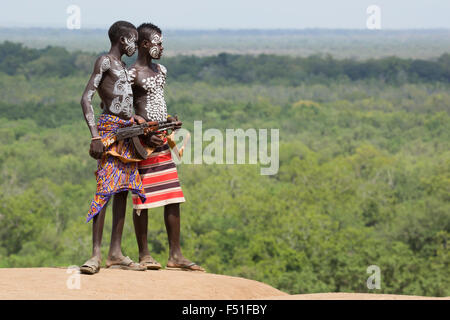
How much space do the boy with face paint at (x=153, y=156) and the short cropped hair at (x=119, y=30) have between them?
1.10ft

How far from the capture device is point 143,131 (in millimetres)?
8625

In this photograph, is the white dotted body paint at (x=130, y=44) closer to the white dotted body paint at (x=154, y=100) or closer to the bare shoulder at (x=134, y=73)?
the bare shoulder at (x=134, y=73)

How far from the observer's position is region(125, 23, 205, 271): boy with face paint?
8.91m

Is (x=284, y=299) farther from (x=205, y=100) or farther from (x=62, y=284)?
(x=205, y=100)

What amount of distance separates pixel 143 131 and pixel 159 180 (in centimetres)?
67

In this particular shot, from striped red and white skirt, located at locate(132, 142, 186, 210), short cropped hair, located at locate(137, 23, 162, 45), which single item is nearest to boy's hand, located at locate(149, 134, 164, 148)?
striped red and white skirt, located at locate(132, 142, 186, 210)

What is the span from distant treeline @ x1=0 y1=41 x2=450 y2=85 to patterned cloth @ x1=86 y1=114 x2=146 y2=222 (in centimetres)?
12949

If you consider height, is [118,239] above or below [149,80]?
below

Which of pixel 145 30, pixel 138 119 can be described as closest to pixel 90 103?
pixel 138 119

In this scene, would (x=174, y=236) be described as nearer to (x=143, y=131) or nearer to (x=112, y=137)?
(x=143, y=131)

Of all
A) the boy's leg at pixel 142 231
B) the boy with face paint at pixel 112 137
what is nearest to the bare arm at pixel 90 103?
the boy with face paint at pixel 112 137

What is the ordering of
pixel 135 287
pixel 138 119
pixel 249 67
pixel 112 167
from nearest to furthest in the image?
pixel 135 287, pixel 112 167, pixel 138 119, pixel 249 67

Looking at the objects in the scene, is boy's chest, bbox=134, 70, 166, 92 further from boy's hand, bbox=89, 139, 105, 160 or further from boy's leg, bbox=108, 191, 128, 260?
boy's leg, bbox=108, 191, 128, 260

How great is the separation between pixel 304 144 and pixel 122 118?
3074 inches
